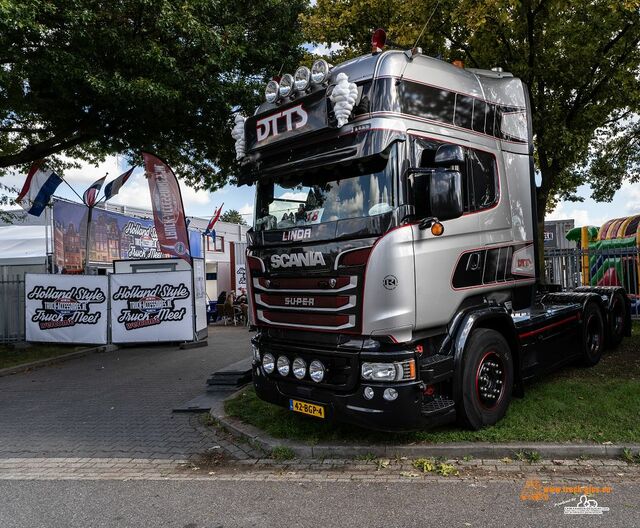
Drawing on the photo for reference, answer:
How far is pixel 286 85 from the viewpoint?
5.34 metres

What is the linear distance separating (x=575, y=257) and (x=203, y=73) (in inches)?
448

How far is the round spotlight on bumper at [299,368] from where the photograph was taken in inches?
199

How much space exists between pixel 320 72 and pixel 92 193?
1246 cm

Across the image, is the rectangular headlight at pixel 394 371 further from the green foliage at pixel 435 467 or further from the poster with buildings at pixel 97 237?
the poster with buildings at pixel 97 237

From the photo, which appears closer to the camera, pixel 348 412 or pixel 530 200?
pixel 348 412

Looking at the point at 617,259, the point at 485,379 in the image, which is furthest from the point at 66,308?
the point at 617,259

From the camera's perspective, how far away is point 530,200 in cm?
624

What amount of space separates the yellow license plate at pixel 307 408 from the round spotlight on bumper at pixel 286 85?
10.5 ft

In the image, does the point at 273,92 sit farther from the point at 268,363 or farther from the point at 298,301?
the point at 268,363

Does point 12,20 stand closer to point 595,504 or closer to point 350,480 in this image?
point 350,480

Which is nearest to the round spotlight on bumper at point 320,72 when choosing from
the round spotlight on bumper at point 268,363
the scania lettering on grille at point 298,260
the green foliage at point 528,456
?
the scania lettering on grille at point 298,260

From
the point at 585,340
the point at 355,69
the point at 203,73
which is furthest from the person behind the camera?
the point at 203,73

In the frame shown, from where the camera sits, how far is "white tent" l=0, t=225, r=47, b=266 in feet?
53.7

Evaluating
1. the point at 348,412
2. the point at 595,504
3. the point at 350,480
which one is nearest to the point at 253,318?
the point at 348,412
